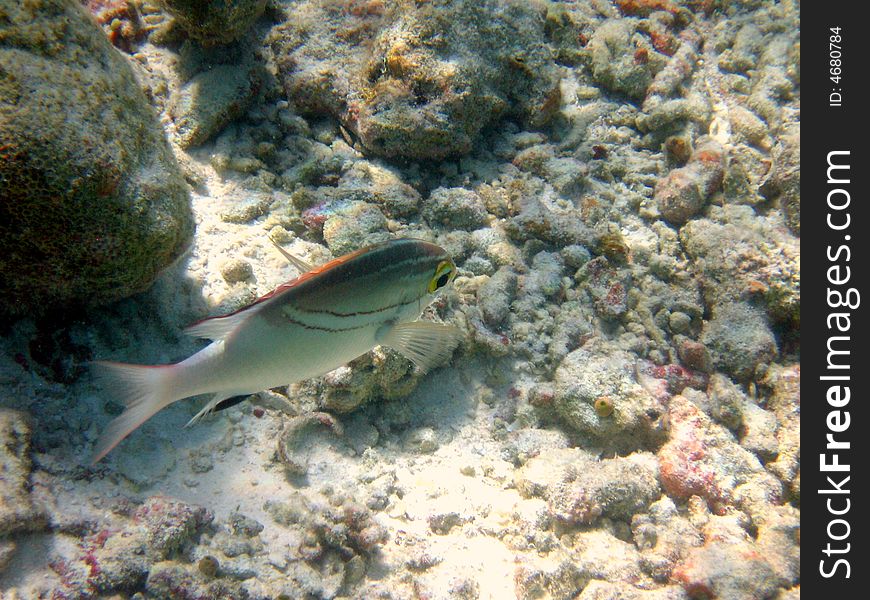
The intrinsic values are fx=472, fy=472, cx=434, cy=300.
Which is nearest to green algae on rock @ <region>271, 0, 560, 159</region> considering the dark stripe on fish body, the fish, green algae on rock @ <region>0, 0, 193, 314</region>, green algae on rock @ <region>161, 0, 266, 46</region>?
green algae on rock @ <region>161, 0, 266, 46</region>

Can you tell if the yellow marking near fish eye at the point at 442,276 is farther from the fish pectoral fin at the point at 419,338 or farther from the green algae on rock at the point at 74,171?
the green algae on rock at the point at 74,171

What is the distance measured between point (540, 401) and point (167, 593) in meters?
2.59

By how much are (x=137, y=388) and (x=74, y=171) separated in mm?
1239

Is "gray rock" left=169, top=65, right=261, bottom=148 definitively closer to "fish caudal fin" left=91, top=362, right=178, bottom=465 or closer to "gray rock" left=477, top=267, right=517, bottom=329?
"gray rock" left=477, top=267, right=517, bottom=329

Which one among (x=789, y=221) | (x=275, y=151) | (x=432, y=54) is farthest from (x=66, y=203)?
(x=789, y=221)

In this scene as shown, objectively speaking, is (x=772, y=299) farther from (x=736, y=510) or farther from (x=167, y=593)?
(x=167, y=593)

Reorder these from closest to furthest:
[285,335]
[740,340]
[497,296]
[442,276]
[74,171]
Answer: [285,335] < [442,276] < [74,171] < [497,296] < [740,340]

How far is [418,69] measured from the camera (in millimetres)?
4297

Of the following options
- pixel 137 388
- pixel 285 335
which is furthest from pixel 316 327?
pixel 137 388

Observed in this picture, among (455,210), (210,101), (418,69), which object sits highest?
(418,69)

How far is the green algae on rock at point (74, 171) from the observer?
2.18 m

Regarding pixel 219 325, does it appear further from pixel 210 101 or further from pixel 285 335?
pixel 210 101

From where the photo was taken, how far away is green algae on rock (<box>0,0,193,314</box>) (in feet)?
7.14

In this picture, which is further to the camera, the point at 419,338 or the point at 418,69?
the point at 418,69
